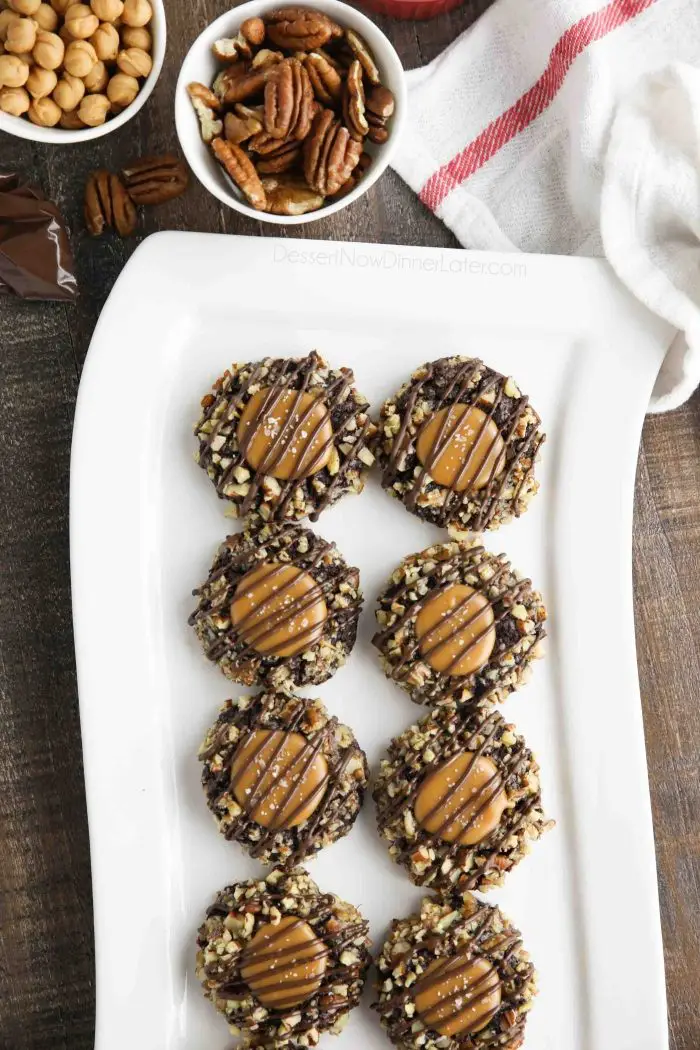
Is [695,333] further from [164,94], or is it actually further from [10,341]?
[10,341]

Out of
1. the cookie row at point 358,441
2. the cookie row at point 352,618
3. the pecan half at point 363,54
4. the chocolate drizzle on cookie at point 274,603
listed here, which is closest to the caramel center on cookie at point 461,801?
the cookie row at point 352,618

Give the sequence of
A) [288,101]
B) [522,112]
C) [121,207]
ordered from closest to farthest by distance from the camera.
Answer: [288,101] < [121,207] < [522,112]

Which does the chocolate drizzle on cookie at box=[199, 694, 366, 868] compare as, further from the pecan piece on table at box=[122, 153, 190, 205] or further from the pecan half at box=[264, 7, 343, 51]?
the pecan half at box=[264, 7, 343, 51]

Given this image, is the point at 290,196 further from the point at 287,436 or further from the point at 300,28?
the point at 287,436

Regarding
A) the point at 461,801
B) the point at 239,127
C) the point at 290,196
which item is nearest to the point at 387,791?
the point at 461,801

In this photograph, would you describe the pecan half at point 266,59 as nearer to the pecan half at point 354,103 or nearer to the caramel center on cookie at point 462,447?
the pecan half at point 354,103

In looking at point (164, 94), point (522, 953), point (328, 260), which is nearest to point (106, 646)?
point (328, 260)
